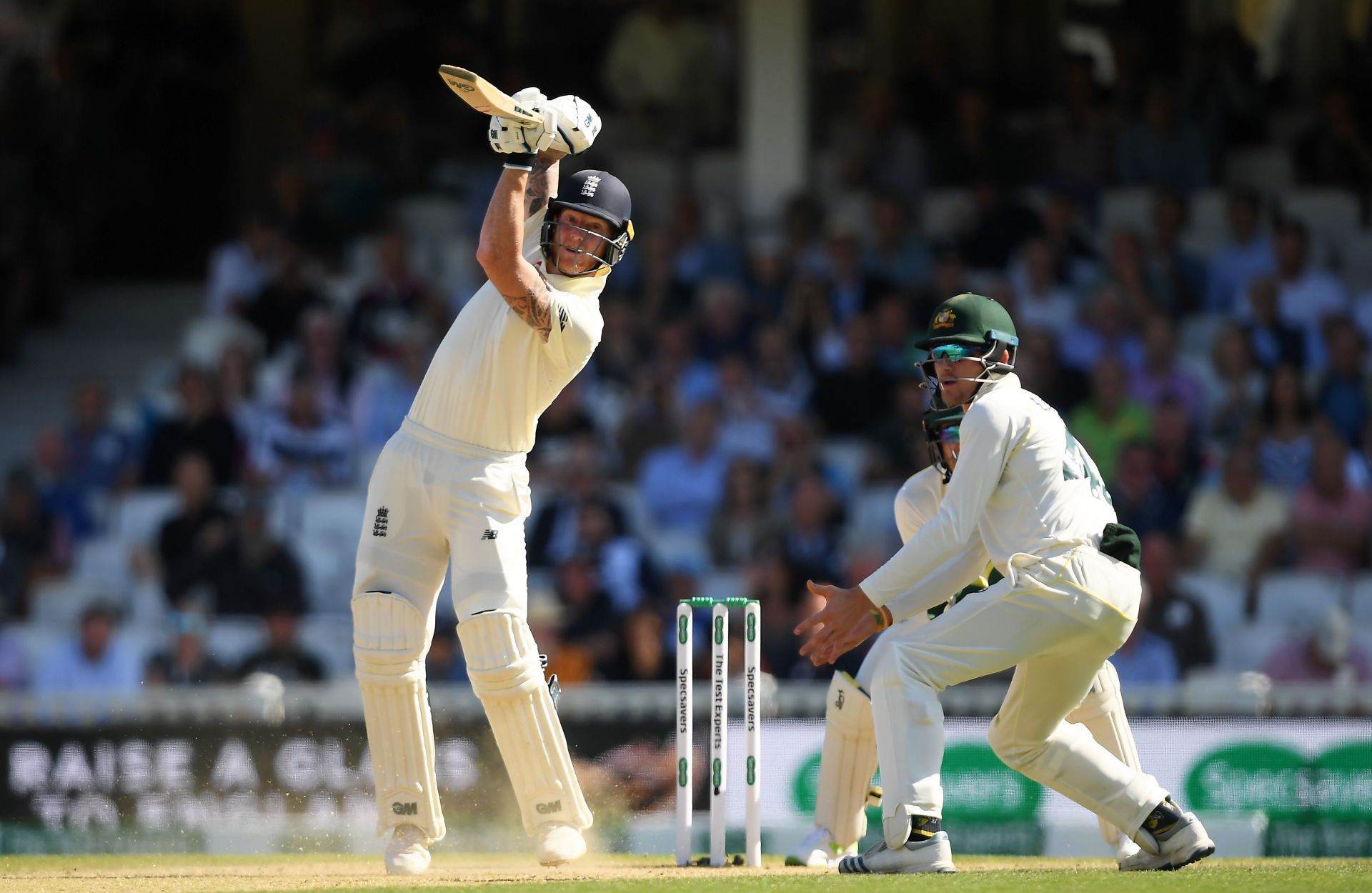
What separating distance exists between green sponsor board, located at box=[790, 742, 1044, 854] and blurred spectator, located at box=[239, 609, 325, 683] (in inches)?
128

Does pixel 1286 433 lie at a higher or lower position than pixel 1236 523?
higher

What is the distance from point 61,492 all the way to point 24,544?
42cm

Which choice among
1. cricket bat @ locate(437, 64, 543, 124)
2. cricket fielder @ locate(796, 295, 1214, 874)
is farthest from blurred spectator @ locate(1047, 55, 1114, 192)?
cricket bat @ locate(437, 64, 543, 124)

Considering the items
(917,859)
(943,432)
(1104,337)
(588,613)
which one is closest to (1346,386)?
(1104,337)

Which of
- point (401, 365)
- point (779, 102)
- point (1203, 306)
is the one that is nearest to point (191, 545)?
point (401, 365)

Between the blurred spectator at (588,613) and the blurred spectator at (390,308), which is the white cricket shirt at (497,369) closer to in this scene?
the blurred spectator at (588,613)

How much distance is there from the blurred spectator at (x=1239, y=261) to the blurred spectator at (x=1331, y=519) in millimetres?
1706

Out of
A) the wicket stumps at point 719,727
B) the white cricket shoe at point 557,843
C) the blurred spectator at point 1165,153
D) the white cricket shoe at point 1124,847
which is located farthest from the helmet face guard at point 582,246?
the blurred spectator at point 1165,153

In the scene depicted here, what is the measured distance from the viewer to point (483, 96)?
589 cm

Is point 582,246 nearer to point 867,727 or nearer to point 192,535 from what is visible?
point 867,727

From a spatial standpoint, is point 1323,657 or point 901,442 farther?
point 901,442

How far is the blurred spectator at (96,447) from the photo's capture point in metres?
12.2

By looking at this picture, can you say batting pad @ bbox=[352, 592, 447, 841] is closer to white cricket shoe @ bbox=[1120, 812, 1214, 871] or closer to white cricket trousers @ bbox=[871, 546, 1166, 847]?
white cricket trousers @ bbox=[871, 546, 1166, 847]

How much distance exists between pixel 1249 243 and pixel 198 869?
779cm
